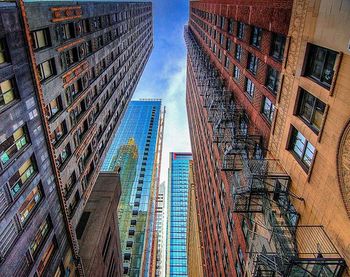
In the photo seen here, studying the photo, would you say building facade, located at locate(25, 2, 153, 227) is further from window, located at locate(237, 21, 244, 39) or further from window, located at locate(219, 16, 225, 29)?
window, located at locate(237, 21, 244, 39)

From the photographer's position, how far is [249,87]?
78.9 feet

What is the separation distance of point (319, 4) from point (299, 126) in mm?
5331

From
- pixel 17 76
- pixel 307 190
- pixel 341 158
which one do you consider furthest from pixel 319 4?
pixel 17 76

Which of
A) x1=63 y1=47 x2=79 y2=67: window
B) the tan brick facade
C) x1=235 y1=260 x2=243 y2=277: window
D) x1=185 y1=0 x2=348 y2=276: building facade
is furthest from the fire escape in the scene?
x1=63 y1=47 x2=79 y2=67: window

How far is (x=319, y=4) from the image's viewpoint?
11172mm

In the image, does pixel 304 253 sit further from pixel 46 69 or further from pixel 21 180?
pixel 46 69

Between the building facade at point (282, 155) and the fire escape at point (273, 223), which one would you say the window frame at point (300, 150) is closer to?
the building facade at point (282, 155)

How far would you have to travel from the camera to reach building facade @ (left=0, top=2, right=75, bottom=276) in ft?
50.3

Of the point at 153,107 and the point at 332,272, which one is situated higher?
the point at 332,272

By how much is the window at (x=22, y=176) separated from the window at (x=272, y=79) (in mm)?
17040

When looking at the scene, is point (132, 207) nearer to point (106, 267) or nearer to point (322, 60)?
point (106, 267)

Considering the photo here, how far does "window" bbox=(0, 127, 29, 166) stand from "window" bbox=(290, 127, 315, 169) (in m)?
16.0

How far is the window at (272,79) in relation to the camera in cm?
1788

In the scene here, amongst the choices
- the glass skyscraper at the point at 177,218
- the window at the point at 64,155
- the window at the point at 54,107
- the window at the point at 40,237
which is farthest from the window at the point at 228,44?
the glass skyscraper at the point at 177,218
